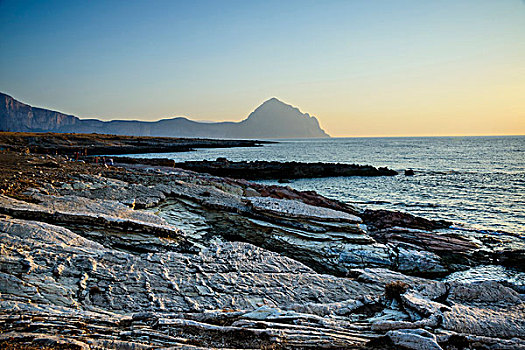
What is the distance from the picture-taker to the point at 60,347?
11.8ft

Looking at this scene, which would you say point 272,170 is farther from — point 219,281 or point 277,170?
point 219,281

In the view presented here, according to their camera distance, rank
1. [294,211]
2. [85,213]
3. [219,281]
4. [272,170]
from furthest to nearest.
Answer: [272,170], [294,211], [85,213], [219,281]

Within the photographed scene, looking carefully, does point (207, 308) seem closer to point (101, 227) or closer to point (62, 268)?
point (62, 268)

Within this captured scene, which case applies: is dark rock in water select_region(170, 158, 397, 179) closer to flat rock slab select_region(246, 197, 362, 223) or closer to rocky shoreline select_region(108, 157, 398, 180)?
rocky shoreline select_region(108, 157, 398, 180)

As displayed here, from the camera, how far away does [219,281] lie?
21.3 ft

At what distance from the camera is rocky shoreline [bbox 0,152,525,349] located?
14.5 ft

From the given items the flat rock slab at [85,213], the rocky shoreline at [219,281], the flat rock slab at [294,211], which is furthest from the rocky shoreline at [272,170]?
the flat rock slab at [85,213]

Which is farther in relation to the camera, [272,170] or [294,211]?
[272,170]

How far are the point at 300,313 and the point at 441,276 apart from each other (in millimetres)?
6980

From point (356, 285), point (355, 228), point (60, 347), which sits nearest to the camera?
point (60, 347)

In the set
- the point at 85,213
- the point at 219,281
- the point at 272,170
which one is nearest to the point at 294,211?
the point at 219,281

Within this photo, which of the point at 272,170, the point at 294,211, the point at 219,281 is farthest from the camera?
the point at 272,170

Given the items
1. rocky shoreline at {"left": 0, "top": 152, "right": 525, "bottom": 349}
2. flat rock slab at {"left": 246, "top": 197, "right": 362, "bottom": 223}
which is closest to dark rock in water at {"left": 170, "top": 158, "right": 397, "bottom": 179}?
flat rock slab at {"left": 246, "top": 197, "right": 362, "bottom": 223}

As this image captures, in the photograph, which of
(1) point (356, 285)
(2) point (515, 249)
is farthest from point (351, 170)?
(1) point (356, 285)
